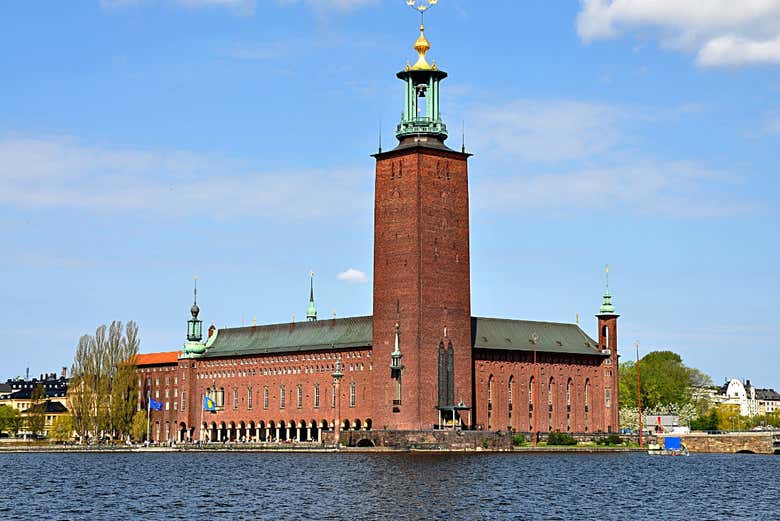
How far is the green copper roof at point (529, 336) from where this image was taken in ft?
364

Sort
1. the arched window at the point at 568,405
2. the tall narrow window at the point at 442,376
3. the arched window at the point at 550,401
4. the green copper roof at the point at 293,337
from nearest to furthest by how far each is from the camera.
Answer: the tall narrow window at the point at 442,376 < the green copper roof at the point at 293,337 < the arched window at the point at 550,401 < the arched window at the point at 568,405

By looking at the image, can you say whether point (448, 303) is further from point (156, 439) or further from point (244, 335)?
point (156, 439)

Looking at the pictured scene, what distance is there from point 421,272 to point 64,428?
37232 millimetres

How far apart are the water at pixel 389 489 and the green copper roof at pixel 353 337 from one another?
72.7ft

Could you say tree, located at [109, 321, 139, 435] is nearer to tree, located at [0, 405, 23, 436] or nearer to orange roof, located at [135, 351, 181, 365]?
orange roof, located at [135, 351, 181, 365]

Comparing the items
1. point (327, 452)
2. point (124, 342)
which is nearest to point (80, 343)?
point (124, 342)

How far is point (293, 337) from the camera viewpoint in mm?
120188

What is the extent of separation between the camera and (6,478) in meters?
71.0

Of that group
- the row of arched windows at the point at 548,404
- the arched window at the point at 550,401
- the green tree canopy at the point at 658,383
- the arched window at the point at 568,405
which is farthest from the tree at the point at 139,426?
the green tree canopy at the point at 658,383

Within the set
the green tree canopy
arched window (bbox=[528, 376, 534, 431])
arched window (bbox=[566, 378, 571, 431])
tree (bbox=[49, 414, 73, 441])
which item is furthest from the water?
the green tree canopy

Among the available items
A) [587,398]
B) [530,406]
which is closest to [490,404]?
[530,406]

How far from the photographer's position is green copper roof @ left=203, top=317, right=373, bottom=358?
112 m

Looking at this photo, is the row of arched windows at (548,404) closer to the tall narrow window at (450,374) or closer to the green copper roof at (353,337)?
the green copper roof at (353,337)

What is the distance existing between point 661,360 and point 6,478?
311 ft
